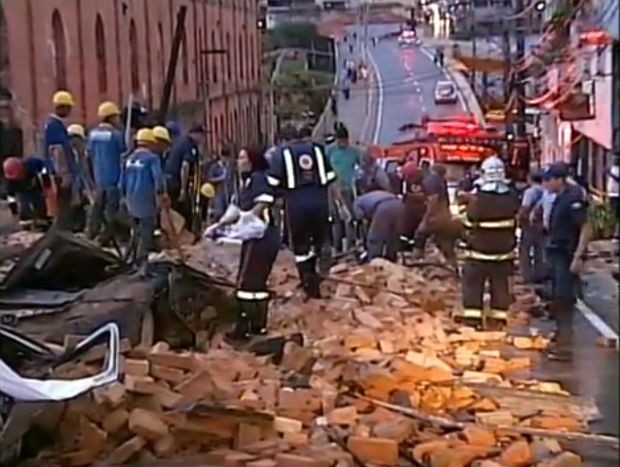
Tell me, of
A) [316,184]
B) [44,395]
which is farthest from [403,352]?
[44,395]

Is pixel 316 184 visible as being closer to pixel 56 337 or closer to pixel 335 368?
pixel 335 368

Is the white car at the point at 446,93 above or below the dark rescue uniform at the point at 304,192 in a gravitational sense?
above

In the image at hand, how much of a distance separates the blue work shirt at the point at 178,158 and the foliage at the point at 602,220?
1782mm

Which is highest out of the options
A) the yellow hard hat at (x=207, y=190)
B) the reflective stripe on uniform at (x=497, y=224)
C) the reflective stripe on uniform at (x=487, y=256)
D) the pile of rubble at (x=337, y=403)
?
the yellow hard hat at (x=207, y=190)

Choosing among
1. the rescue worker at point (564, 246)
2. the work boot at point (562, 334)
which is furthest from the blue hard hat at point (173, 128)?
the work boot at point (562, 334)

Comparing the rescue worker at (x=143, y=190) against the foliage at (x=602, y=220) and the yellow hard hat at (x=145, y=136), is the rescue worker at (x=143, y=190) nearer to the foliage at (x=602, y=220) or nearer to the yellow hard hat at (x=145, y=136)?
the yellow hard hat at (x=145, y=136)

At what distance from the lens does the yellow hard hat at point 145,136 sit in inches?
180

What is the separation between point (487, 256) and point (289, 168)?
0.82 meters

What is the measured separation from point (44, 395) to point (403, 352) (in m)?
1.97

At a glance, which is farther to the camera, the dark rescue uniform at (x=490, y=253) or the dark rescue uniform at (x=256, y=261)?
the dark rescue uniform at (x=256, y=261)

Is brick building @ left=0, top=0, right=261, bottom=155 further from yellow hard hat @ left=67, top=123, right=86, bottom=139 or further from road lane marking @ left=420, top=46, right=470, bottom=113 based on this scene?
road lane marking @ left=420, top=46, right=470, bottom=113

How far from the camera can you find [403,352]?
4.87 meters

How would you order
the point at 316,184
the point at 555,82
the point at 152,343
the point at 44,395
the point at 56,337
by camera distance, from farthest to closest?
the point at 316,184 → the point at 152,343 → the point at 56,337 → the point at 555,82 → the point at 44,395

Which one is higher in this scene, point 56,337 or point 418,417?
point 56,337
